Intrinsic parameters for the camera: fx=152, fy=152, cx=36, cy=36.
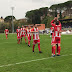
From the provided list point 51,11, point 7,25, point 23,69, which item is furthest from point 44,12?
point 23,69

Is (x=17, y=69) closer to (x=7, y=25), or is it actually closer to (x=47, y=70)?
(x=47, y=70)

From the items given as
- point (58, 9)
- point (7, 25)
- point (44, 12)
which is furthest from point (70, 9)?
point (7, 25)

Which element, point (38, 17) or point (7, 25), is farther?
point (38, 17)

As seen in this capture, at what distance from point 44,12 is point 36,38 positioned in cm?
10326

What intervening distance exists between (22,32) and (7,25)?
68852 millimetres

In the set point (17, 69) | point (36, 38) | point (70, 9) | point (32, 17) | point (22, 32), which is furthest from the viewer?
point (32, 17)

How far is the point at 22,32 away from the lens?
16.7 meters

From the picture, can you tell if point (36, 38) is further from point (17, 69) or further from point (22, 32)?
point (22, 32)

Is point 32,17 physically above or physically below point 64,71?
above

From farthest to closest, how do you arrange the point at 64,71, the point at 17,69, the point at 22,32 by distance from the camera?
the point at 22,32 < the point at 17,69 < the point at 64,71

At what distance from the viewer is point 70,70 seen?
18.7 ft

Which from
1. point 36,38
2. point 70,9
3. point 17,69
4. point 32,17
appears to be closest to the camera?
point 17,69

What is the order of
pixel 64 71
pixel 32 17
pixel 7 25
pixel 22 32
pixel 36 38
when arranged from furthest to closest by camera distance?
pixel 32 17 → pixel 7 25 → pixel 22 32 → pixel 36 38 → pixel 64 71

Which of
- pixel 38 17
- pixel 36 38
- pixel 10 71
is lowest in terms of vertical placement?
pixel 10 71
